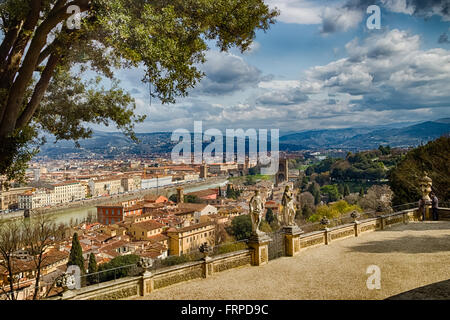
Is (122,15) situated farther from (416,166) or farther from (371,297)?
(416,166)

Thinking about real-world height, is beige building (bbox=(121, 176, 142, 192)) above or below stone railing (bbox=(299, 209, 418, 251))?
below

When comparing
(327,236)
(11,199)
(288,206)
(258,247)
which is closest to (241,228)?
(327,236)

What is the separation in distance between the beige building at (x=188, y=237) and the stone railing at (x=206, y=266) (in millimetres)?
22788

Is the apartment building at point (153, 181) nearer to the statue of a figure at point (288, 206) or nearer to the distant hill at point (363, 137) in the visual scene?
the distant hill at point (363, 137)

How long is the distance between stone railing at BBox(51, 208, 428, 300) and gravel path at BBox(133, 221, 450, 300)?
0.18 meters

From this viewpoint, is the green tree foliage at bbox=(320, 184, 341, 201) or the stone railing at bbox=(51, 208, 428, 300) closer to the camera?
the stone railing at bbox=(51, 208, 428, 300)

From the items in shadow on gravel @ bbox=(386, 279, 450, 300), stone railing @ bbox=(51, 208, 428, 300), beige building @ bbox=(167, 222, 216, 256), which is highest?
shadow on gravel @ bbox=(386, 279, 450, 300)

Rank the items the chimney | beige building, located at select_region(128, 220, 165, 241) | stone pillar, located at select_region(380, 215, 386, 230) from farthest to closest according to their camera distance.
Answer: the chimney
beige building, located at select_region(128, 220, 165, 241)
stone pillar, located at select_region(380, 215, 386, 230)

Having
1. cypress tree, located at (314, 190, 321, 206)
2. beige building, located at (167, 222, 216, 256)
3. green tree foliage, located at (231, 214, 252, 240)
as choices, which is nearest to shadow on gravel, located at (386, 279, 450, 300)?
green tree foliage, located at (231, 214, 252, 240)

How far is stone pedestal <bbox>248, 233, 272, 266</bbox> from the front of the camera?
814 cm

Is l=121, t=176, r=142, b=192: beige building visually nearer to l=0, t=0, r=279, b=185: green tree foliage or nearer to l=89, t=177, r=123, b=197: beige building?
l=89, t=177, r=123, b=197: beige building

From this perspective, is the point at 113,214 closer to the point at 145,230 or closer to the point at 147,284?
the point at 145,230
